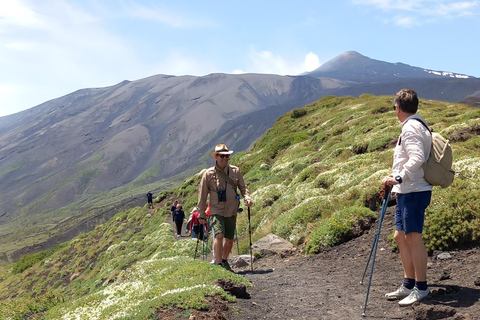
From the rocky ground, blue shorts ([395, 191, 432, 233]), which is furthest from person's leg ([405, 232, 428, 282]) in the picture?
the rocky ground

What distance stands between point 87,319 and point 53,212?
193065 mm

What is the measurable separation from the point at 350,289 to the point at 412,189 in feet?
9.37

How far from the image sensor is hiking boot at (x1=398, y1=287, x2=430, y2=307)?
6156mm

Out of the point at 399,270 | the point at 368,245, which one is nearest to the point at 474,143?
the point at 368,245

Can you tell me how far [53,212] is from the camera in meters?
183

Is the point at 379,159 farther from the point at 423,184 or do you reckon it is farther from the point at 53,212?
the point at 53,212

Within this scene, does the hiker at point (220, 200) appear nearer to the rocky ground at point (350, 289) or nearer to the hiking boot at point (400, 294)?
the rocky ground at point (350, 289)

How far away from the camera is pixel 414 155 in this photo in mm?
5812

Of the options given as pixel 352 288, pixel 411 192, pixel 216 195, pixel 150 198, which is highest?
pixel 411 192

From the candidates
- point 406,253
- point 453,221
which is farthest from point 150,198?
point 406,253

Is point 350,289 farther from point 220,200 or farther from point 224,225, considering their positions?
point 220,200

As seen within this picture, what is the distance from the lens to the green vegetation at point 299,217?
8352mm

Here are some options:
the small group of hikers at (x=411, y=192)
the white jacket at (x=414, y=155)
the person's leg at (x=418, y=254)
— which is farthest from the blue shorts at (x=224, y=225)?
the white jacket at (x=414, y=155)

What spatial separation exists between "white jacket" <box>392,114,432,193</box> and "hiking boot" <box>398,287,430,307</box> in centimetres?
152
